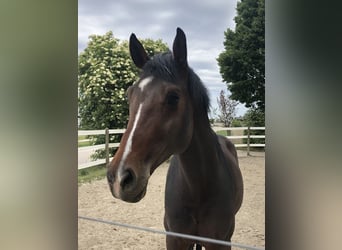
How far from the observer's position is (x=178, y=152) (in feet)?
3.38

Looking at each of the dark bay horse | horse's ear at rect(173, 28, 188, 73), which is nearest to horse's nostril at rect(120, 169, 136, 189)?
the dark bay horse

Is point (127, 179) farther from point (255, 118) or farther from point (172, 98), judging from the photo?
point (255, 118)

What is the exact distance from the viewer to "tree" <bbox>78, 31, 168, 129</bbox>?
1.30m

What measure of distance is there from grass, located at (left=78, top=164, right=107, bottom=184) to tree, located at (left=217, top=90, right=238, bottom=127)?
543mm

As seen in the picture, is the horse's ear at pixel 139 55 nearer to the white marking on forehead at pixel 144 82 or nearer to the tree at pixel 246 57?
the white marking on forehead at pixel 144 82

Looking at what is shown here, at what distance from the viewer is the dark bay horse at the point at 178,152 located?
3.01 feet

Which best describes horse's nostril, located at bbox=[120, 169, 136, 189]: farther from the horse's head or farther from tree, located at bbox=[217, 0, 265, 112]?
tree, located at bbox=[217, 0, 265, 112]

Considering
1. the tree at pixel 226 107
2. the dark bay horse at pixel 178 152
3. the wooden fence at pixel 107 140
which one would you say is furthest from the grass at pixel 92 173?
the tree at pixel 226 107

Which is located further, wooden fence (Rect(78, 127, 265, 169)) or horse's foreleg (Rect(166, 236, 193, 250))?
horse's foreleg (Rect(166, 236, 193, 250))

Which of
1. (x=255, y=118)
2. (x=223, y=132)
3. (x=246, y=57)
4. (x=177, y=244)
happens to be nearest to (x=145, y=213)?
(x=177, y=244)

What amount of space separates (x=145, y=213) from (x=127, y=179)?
0.48 metres
